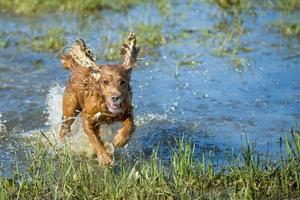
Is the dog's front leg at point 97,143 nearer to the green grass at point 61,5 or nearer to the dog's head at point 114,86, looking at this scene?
the dog's head at point 114,86

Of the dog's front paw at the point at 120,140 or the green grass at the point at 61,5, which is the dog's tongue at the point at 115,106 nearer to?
the dog's front paw at the point at 120,140

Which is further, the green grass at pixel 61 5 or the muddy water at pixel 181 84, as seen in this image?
the green grass at pixel 61 5

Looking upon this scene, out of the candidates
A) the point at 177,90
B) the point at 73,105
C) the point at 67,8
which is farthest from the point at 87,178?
the point at 67,8

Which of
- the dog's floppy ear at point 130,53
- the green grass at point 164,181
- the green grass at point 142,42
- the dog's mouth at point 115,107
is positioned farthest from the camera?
the green grass at point 142,42

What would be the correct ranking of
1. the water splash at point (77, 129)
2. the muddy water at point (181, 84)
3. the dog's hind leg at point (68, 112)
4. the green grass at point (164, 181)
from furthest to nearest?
1. the muddy water at point (181, 84)
2. the dog's hind leg at point (68, 112)
3. the water splash at point (77, 129)
4. the green grass at point (164, 181)

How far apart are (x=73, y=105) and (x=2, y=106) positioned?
1836 millimetres

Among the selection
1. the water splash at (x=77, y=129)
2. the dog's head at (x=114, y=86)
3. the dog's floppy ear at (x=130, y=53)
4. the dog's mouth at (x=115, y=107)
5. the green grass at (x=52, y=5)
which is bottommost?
the water splash at (x=77, y=129)

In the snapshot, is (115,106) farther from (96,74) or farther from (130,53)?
(130,53)

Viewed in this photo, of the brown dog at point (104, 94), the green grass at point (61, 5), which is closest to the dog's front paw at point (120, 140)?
the brown dog at point (104, 94)

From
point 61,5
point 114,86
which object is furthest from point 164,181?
point 61,5

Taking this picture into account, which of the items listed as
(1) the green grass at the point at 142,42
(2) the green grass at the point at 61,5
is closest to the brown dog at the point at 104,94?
(1) the green grass at the point at 142,42

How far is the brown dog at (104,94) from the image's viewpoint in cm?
695

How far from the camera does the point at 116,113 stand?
280 inches

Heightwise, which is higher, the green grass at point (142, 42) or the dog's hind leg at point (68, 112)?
the green grass at point (142, 42)
